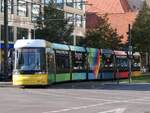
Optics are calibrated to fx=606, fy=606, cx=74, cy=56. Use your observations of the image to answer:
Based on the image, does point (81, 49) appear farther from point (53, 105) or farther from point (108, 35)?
point (108, 35)

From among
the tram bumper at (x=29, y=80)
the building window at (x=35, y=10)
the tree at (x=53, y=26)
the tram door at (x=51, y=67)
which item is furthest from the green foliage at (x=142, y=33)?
the tram bumper at (x=29, y=80)

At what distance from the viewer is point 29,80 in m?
38.2

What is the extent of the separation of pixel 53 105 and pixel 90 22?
102 metres

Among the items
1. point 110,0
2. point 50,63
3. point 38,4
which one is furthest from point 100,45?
point 110,0

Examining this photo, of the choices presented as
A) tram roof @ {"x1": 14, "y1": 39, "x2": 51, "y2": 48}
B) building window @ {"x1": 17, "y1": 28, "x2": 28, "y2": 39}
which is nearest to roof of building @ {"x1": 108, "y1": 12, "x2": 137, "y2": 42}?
building window @ {"x1": 17, "y1": 28, "x2": 28, "y2": 39}

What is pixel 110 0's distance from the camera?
13400cm

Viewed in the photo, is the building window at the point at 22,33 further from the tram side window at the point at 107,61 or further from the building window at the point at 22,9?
the tram side window at the point at 107,61

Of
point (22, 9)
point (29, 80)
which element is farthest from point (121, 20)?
point (29, 80)

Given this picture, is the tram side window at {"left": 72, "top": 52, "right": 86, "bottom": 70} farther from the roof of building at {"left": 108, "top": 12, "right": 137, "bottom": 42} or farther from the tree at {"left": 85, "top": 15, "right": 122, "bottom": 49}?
the roof of building at {"left": 108, "top": 12, "right": 137, "bottom": 42}

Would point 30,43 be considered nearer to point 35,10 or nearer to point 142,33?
point 35,10

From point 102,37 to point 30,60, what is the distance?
46.6m

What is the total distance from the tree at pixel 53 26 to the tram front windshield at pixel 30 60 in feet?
93.6

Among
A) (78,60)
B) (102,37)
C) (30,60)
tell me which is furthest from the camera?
(102,37)

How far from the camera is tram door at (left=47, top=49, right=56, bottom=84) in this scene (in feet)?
132
